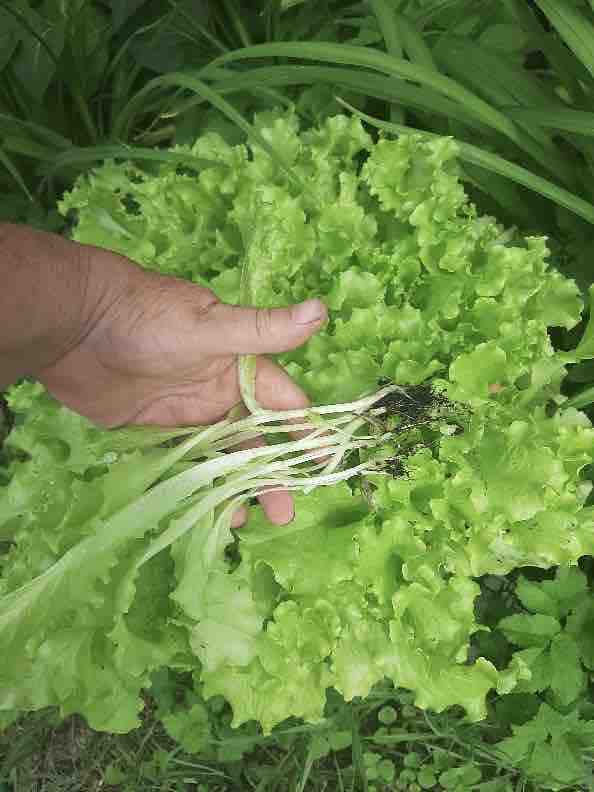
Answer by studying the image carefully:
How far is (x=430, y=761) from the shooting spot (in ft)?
7.35

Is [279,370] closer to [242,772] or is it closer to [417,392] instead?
[417,392]

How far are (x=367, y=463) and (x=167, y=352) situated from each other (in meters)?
0.49

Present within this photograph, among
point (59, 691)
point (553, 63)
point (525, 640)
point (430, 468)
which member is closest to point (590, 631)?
point (525, 640)

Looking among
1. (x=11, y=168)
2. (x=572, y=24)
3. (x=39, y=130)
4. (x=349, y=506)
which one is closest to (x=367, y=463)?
(x=349, y=506)

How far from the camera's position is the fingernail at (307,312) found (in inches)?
57.9

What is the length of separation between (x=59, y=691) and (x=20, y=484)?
1.59 ft

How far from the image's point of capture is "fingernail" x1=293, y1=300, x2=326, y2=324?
4.82ft

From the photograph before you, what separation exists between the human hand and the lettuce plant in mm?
98

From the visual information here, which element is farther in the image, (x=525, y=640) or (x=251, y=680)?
(x=525, y=640)

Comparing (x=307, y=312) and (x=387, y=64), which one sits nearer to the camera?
(x=307, y=312)

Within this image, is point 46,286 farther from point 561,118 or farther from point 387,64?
point 561,118

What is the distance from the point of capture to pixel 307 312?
1.47 metres

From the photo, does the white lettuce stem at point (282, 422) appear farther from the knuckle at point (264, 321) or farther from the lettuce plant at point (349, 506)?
the knuckle at point (264, 321)

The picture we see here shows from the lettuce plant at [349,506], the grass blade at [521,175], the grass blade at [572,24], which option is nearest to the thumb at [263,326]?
the lettuce plant at [349,506]
